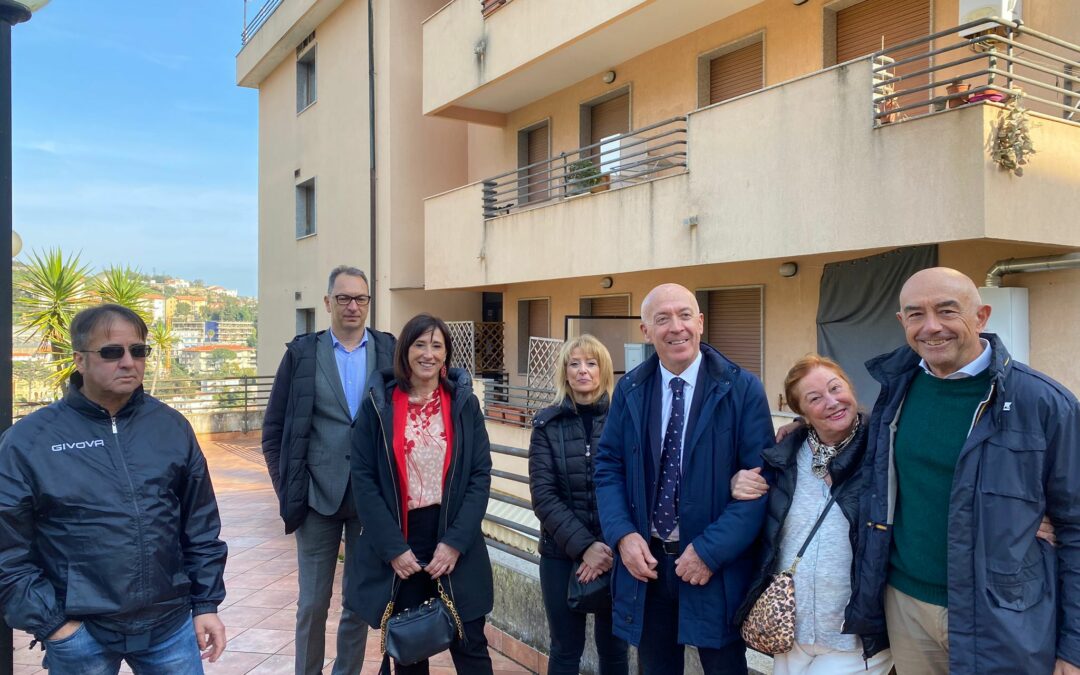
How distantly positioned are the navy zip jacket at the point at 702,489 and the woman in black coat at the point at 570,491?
0.24m

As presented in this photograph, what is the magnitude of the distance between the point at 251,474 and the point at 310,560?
27.6 ft

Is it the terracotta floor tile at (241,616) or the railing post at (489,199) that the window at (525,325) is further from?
the terracotta floor tile at (241,616)

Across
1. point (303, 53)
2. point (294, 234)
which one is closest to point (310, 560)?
point (294, 234)

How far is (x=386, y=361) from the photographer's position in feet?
11.5

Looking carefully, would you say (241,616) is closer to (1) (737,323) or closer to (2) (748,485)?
(2) (748,485)

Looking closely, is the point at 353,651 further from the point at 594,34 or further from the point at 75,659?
the point at 594,34

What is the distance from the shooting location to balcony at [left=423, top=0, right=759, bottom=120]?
28.3 ft

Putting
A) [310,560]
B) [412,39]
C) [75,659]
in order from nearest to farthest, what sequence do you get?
1. [75,659]
2. [310,560]
3. [412,39]

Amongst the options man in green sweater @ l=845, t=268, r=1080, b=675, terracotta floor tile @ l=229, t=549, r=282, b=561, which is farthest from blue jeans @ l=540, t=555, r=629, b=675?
terracotta floor tile @ l=229, t=549, r=282, b=561

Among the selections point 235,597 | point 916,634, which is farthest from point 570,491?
point 235,597

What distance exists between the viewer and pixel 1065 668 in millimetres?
1889

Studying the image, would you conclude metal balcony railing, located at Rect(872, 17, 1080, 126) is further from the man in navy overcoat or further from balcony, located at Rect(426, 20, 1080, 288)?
the man in navy overcoat

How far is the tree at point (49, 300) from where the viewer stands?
39.6ft

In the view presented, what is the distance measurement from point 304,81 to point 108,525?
16.5m
